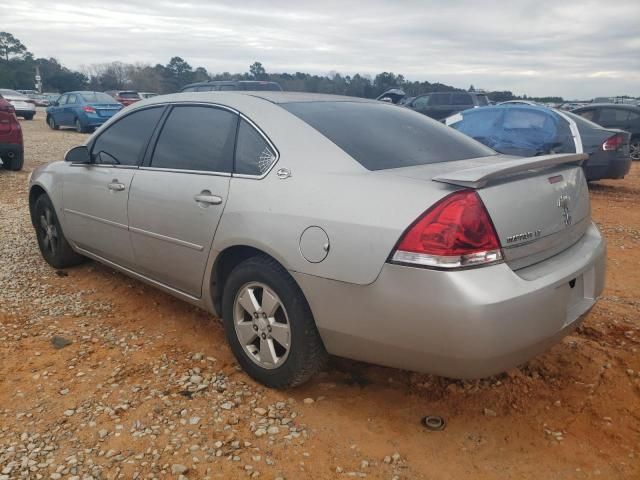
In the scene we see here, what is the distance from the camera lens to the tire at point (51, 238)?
4.65m

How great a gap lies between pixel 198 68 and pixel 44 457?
6852 centimetres

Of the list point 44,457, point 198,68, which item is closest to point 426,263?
point 44,457

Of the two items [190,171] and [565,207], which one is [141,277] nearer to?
[190,171]

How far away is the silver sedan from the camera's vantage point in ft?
7.13

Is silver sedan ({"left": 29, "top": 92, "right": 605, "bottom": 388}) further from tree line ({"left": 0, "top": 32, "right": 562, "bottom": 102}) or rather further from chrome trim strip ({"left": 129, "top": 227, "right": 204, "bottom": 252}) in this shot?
tree line ({"left": 0, "top": 32, "right": 562, "bottom": 102})

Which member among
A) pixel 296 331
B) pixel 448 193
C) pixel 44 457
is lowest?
pixel 44 457

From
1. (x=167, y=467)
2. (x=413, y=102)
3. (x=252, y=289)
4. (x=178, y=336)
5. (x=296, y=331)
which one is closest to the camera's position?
(x=167, y=467)

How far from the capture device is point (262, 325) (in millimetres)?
2783

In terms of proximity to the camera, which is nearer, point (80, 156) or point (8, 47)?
point (80, 156)

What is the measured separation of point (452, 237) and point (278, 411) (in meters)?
1.27

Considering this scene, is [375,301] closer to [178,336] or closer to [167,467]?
[167,467]

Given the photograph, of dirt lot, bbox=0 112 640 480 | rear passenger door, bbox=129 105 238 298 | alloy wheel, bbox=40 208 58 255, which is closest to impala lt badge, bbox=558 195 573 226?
dirt lot, bbox=0 112 640 480

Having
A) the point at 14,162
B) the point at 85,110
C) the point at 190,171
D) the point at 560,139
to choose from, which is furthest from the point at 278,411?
the point at 85,110

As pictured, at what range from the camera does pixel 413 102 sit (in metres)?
20.8
